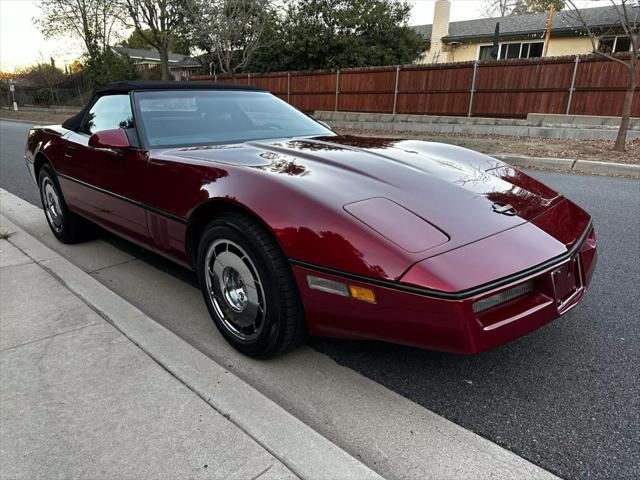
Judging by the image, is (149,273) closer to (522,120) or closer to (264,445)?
(264,445)

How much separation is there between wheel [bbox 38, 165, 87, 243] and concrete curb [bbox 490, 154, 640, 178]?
7.97 metres

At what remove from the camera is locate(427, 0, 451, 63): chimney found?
2445 centimetres

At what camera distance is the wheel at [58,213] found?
4062 mm

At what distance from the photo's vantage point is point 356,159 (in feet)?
8.16

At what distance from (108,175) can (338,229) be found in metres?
2.04

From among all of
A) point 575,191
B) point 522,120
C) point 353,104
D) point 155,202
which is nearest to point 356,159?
point 155,202

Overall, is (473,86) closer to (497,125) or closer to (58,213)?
(497,125)

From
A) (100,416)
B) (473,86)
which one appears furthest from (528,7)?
(100,416)

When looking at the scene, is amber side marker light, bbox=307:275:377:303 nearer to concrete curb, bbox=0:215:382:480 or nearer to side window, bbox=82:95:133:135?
concrete curb, bbox=0:215:382:480

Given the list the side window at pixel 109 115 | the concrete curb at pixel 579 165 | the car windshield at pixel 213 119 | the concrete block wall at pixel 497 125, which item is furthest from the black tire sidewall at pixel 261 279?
the concrete block wall at pixel 497 125

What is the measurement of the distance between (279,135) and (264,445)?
2111mm

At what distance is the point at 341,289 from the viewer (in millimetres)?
1863

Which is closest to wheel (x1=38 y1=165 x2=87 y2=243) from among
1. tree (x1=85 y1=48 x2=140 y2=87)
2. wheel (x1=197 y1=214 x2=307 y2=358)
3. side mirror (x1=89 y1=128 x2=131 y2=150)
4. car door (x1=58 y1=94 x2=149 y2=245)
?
car door (x1=58 y1=94 x2=149 y2=245)

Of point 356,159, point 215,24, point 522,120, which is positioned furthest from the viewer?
point 215,24
